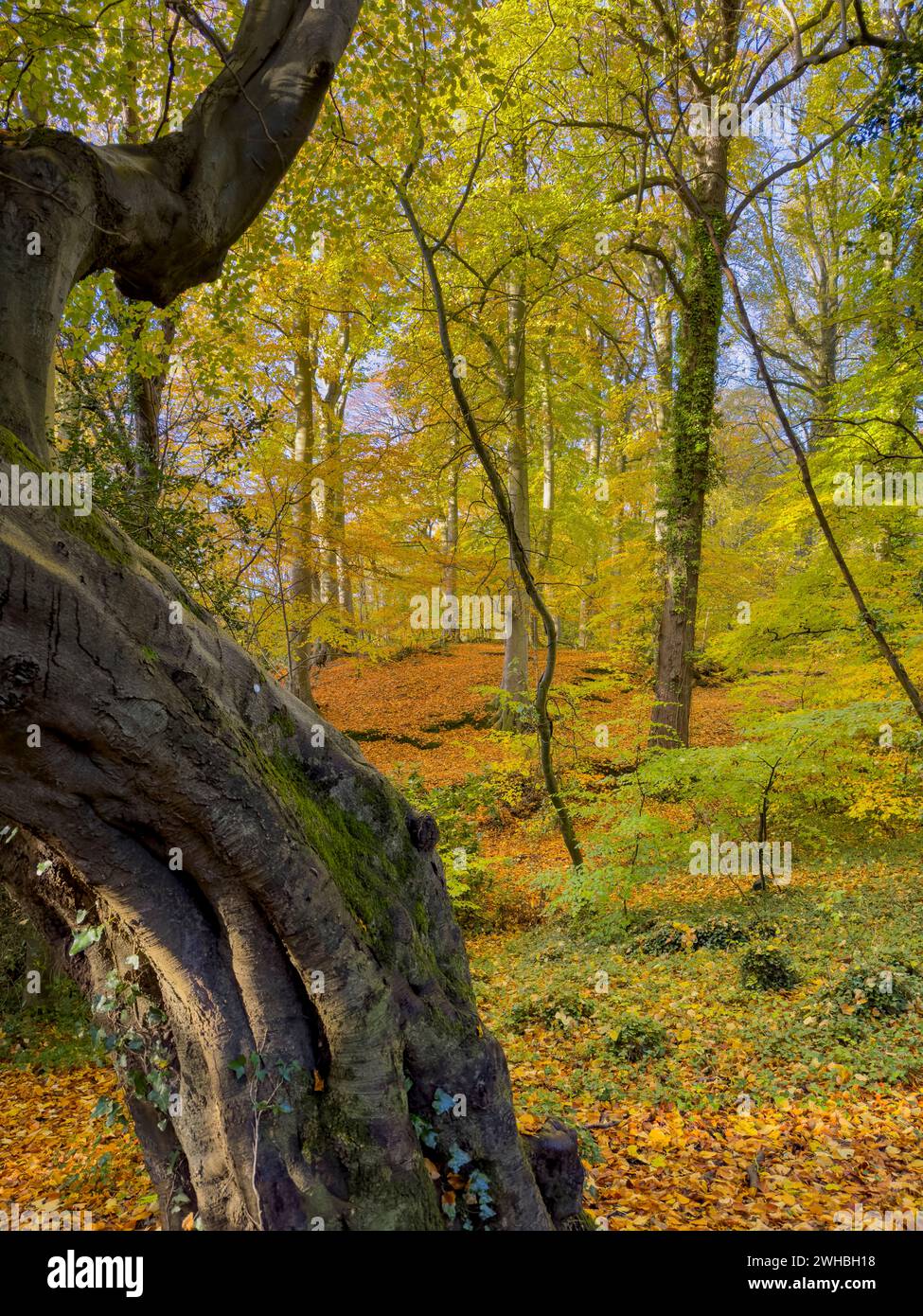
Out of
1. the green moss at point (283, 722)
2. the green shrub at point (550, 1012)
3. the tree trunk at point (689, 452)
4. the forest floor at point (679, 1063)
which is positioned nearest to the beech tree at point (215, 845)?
the green moss at point (283, 722)

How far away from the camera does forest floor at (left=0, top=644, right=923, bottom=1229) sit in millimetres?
3561

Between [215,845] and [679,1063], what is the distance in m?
4.34

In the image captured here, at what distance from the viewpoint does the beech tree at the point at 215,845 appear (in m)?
1.98

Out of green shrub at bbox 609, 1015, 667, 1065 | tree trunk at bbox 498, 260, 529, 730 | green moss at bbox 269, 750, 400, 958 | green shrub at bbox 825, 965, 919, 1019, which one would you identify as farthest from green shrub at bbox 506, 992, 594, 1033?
tree trunk at bbox 498, 260, 529, 730

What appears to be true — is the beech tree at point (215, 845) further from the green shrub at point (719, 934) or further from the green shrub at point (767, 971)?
the green shrub at point (719, 934)

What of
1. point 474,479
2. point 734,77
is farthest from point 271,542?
point 474,479

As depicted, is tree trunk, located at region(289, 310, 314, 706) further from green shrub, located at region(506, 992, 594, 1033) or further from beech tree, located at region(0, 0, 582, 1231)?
beech tree, located at region(0, 0, 582, 1231)

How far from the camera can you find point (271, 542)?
9.70 m

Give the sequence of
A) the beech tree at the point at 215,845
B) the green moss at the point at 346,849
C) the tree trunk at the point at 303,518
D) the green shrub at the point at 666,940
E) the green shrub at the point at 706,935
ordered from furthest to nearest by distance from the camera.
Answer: the tree trunk at the point at 303,518
the green shrub at the point at 666,940
the green shrub at the point at 706,935
the green moss at the point at 346,849
the beech tree at the point at 215,845

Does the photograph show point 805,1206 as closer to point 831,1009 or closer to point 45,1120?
point 831,1009

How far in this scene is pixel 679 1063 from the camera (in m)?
4.81

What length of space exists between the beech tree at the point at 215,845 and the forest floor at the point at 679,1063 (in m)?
0.96

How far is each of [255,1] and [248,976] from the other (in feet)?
13.8

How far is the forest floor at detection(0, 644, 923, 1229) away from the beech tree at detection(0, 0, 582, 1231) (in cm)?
96
